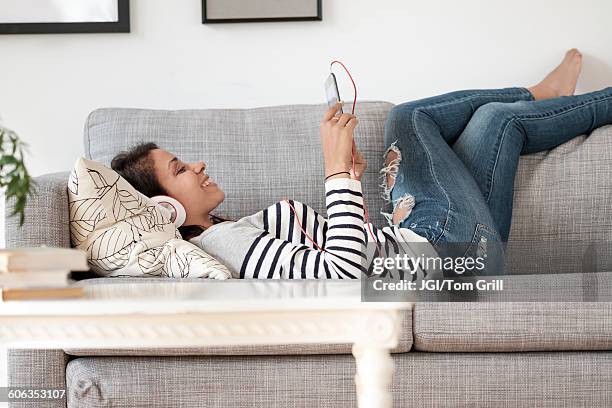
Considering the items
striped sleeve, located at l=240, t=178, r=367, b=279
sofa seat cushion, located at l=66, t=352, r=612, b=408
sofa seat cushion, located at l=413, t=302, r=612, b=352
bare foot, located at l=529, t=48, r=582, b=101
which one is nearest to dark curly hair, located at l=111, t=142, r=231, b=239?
striped sleeve, located at l=240, t=178, r=367, b=279

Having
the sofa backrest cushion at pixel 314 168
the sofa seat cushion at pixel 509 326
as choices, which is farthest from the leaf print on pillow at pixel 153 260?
the sofa seat cushion at pixel 509 326

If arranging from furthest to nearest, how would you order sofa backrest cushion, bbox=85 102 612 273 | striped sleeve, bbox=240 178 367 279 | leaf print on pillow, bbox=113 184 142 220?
sofa backrest cushion, bbox=85 102 612 273 → leaf print on pillow, bbox=113 184 142 220 → striped sleeve, bbox=240 178 367 279

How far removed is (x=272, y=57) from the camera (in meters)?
2.77

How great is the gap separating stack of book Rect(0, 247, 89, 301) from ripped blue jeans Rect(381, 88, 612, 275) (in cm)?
114

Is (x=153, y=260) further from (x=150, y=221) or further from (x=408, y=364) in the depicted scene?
(x=408, y=364)

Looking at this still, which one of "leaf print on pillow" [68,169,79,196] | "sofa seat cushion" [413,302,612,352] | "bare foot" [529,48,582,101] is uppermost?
"bare foot" [529,48,582,101]

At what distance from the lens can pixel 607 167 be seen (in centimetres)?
239

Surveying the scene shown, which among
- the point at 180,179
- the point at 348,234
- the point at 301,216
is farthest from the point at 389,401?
the point at 180,179

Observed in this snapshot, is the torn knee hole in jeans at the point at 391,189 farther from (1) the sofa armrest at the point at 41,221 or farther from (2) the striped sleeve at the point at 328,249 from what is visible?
(1) the sofa armrest at the point at 41,221

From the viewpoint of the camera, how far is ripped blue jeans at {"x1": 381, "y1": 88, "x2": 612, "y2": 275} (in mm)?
2098

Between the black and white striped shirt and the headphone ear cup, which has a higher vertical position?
the headphone ear cup

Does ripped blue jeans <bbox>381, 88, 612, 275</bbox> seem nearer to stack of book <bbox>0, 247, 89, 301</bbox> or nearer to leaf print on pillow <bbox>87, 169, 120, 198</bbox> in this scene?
leaf print on pillow <bbox>87, 169, 120, 198</bbox>

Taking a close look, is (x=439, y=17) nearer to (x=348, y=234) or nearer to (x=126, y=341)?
(x=348, y=234)

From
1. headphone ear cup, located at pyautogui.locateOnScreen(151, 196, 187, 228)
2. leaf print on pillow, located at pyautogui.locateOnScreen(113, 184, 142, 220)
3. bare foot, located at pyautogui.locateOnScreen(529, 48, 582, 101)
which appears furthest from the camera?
bare foot, located at pyautogui.locateOnScreen(529, 48, 582, 101)
